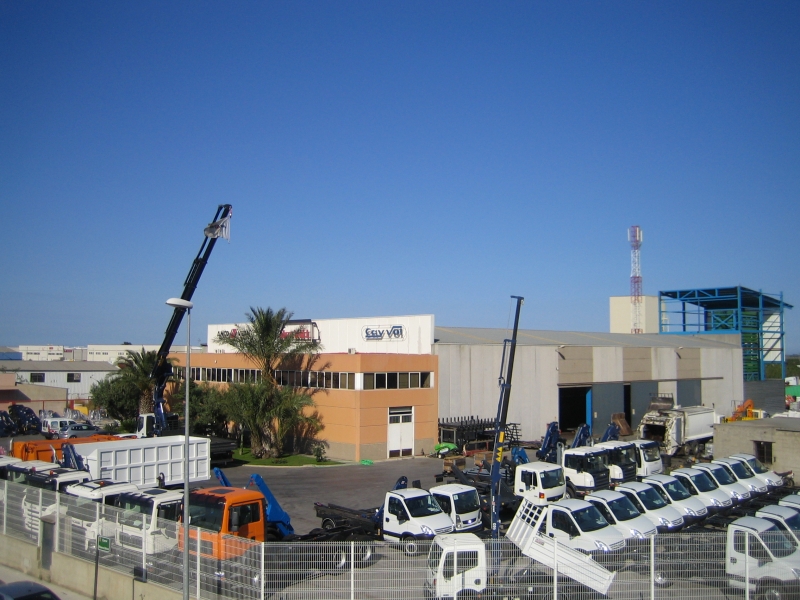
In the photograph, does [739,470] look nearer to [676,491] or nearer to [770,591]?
[676,491]

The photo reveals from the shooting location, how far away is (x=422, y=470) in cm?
3189

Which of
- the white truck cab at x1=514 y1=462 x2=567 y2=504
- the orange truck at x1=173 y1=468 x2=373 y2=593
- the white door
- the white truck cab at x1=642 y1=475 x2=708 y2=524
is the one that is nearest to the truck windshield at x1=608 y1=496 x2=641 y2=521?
the white truck cab at x1=642 y1=475 x2=708 y2=524

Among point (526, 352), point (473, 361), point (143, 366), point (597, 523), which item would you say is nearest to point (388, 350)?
point (473, 361)

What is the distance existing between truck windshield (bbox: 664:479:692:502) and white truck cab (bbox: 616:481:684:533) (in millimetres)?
789

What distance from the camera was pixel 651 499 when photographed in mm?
18844

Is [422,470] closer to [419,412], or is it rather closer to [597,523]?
[419,412]

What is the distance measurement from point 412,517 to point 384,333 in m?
24.0

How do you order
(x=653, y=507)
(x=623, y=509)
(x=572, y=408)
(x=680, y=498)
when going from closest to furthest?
(x=623, y=509) < (x=653, y=507) < (x=680, y=498) < (x=572, y=408)

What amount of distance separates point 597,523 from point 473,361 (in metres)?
23.6

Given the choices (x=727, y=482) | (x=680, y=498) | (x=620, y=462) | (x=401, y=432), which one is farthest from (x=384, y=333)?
(x=680, y=498)

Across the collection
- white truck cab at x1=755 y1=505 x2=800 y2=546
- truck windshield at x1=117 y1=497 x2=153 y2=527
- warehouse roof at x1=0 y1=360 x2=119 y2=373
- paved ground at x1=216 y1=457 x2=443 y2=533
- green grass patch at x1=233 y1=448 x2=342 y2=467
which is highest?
warehouse roof at x1=0 y1=360 x2=119 y2=373

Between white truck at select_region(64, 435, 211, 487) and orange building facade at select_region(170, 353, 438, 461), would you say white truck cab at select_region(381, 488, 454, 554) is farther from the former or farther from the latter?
orange building facade at select_region(170, 353, 438, 461)

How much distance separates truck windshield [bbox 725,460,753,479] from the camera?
23419mm

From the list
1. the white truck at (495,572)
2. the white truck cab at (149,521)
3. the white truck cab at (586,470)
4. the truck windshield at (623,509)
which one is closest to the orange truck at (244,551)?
the white truck cab at (149,521)
